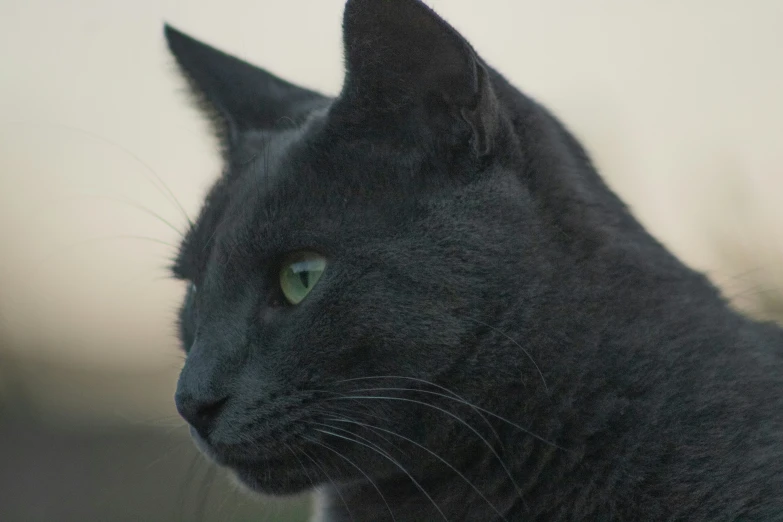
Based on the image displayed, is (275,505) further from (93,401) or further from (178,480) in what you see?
(93,401)

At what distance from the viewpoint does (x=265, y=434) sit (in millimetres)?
1178

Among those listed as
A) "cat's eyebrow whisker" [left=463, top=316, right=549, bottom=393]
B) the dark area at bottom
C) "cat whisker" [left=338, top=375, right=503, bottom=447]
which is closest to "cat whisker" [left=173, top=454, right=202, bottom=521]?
the dark area at bottom

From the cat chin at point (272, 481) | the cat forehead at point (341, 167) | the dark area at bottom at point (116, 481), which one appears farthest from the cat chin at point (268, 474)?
the cat forehead at point (341, 167)

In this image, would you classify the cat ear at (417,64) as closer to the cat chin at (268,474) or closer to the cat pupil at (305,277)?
the cat pupil at (305,277)

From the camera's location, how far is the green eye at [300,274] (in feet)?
4.06

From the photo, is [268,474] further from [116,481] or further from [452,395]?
[116,481]

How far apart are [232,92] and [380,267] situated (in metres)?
0.73

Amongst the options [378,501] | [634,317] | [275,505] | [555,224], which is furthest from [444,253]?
[275,505]

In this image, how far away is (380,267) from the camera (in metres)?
1.19

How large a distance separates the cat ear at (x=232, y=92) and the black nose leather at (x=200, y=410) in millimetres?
679

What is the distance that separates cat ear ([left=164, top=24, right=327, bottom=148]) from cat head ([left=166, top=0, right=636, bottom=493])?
0.42m

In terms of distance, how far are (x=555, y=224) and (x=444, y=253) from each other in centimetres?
20

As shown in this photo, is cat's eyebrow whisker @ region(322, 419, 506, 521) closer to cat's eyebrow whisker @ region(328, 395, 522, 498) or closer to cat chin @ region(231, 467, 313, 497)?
cat's eyebrow whisker @ region(328, 395, 522, 498)

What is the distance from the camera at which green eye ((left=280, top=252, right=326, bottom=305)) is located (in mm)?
1237
